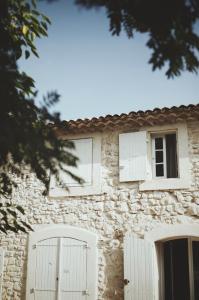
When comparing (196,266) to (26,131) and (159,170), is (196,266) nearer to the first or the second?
(159,170)

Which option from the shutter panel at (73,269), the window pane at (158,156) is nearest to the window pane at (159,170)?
the window pane at (158,156)

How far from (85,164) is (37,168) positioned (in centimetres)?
636

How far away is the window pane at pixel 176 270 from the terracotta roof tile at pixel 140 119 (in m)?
2.73

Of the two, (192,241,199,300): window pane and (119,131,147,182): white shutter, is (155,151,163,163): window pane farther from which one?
(192,241,199,300): window pane

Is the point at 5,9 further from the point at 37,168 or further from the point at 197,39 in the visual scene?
the point at 197,39

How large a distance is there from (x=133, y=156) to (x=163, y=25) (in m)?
6.14

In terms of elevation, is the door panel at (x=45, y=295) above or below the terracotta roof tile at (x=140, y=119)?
below

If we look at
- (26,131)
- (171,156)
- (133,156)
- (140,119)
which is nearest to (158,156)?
(171,156)

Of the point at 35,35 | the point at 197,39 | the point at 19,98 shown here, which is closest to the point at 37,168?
the point at 19,98

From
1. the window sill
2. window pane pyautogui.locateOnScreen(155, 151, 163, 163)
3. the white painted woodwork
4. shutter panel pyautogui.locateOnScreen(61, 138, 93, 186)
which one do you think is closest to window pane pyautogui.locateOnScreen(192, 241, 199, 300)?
the window sill

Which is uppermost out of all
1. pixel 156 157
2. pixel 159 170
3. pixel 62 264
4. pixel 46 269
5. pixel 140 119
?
pixel 140 119

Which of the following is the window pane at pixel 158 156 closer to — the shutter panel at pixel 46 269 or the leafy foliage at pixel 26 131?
the shutter panel at pixel 46 269

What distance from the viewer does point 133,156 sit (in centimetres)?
791

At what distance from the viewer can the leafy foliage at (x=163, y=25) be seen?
1.79 meters
